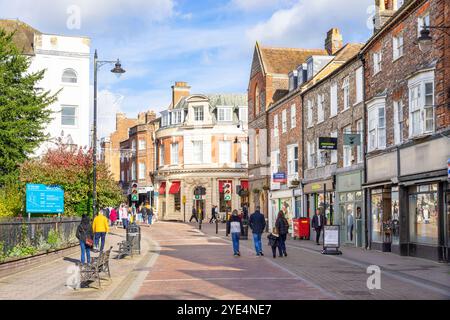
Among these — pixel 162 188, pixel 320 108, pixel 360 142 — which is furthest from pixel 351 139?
pixel 162 188

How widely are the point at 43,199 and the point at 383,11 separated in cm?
1785

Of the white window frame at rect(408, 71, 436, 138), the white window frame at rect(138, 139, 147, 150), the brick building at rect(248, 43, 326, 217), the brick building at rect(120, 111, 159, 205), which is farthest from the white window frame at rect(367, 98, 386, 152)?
the white window frame at rect(138, 139, 147, 150)

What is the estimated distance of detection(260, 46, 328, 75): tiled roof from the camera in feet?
170

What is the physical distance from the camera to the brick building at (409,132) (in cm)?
2272

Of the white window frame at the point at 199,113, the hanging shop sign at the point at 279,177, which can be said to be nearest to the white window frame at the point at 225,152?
the white window frame at the point at 199,113

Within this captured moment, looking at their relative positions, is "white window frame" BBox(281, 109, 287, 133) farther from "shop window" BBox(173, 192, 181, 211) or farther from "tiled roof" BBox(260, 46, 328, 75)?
"shop window" BBox(173, 192, 181, 211)

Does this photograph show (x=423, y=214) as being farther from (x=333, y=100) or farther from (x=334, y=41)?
(x=334, y=41)

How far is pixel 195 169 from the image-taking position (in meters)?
68.6

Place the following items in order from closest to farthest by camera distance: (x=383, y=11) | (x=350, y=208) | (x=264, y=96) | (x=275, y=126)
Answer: (x=383, y=11) < (x=350, y=208) < (x=275, y=126) < (x=264, y=96)

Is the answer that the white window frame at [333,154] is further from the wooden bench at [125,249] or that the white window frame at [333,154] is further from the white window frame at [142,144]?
the white window frame at [142,144]

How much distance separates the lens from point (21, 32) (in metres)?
57.0

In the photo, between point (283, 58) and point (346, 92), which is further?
point (283, 58)
